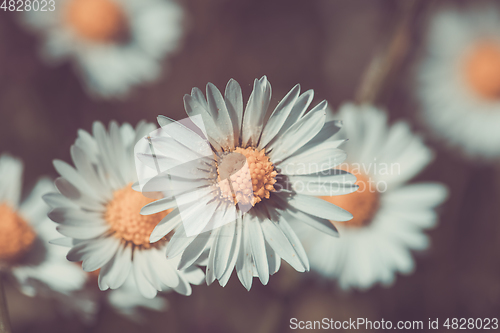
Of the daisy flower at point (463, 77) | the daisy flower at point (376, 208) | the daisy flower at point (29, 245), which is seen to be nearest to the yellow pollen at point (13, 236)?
the daisy flower at point (29, 245)

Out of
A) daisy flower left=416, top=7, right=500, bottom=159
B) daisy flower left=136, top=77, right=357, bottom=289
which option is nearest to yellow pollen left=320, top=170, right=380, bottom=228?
daisy flower left=136, top=77, right=357, bottom=289

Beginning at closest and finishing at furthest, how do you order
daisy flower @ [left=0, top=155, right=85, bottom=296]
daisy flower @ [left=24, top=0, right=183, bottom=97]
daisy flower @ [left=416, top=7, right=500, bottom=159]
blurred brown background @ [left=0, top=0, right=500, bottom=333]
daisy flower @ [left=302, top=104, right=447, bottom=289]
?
daisy flower @ [left=0, top=155, right=85, bottom=296] < daisy flower @ [left=302, top=104, right=447, bottom=289] < blurred brown background @ [left=0, top=0, right=500, bottom=333] < daisy flower @ [left=24, top=0, right=183, bottom=97] < daisy flower @ [left=416, top=7, right=500, bottom=159]

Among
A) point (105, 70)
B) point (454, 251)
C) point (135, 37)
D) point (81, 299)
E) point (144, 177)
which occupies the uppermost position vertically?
point (135, 37)

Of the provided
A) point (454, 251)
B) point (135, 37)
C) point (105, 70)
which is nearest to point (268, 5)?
point (135, 37)

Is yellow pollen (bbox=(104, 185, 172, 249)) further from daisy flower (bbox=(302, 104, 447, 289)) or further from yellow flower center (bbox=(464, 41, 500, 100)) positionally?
yellow flower center (bbox=(464, 41, 500, 100))

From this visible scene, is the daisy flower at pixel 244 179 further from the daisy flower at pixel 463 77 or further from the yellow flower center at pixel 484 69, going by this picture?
the yellow flower center at pixel 484 69

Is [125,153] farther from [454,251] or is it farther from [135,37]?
[454,251]
